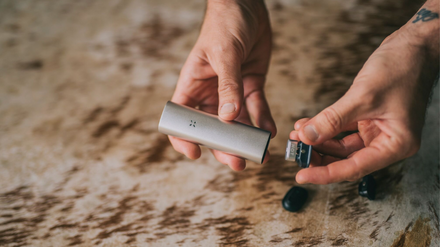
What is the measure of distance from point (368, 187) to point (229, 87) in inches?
15.1

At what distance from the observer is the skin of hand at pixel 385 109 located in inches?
21.0

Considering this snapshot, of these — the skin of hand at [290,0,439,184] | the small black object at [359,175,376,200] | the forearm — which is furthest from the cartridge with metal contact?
the forearm

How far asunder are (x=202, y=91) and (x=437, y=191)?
25.5 inches

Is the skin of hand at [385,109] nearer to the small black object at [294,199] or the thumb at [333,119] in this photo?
the thumb at [333,119]

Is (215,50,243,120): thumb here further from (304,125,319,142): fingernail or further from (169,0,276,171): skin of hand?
(304,125,319,142): fingernail

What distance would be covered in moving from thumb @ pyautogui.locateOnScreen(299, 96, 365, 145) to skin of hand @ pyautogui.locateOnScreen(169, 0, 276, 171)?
0.15m

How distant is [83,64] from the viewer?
3.38ft

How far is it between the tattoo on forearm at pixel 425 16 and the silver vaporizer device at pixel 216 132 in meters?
0.41

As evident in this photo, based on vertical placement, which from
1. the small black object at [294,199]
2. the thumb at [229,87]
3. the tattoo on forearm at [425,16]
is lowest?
the small black object at [294,199]

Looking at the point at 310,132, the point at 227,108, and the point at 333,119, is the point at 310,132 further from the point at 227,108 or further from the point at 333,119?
the point at 227,108

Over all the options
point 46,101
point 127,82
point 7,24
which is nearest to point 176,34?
point 127,82

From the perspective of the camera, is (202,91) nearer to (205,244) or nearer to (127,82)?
(127,82)

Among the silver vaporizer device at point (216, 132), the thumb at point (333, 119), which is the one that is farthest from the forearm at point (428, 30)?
the silver vaporizer device at point (216, 132)

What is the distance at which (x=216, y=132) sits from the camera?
64 centimetres
